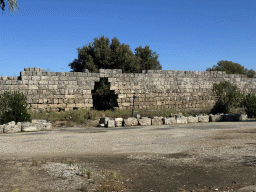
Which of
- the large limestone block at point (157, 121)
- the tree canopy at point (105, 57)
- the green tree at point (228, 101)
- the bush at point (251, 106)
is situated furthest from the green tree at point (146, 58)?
the large limestone block at point (157, 121)

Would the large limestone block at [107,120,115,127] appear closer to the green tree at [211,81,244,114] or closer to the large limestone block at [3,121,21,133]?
the large limestone block at [3,121,21,133]

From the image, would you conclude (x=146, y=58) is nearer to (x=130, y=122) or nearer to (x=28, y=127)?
(x=130, y=122)

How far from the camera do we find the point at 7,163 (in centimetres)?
573

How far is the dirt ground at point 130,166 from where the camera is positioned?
447 centimetres

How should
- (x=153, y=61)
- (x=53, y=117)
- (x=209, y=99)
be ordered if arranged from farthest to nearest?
1. (x=153, y=61)
2. (x=209, y=99)
3. (x=53, y=117)

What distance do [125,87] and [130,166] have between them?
1426 centimetres

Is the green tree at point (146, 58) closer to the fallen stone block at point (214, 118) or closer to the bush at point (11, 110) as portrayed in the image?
the fallen stone block at point (214, 118)

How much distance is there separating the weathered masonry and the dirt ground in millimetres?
9595

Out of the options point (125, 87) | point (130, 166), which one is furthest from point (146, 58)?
point (130, 166)

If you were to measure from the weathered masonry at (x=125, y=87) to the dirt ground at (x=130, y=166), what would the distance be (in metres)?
9.59

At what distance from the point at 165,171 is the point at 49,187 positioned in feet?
7.29

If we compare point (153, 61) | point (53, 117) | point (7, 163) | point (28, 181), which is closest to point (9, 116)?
point (53, 117)

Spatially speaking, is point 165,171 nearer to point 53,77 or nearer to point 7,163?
point 7,163

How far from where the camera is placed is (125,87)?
19656 mm
